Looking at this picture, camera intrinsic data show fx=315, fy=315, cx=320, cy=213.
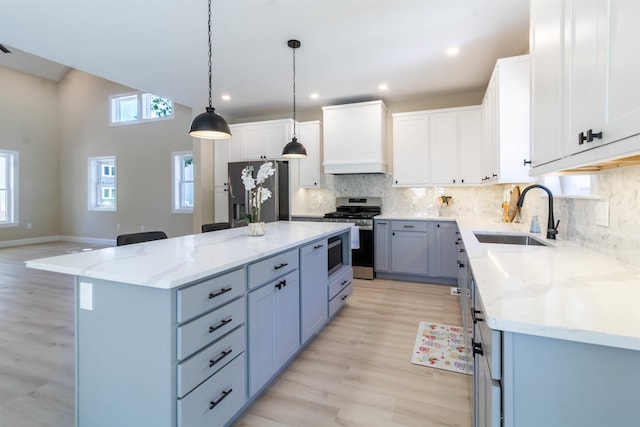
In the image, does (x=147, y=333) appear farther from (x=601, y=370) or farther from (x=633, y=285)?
(x=633, y=285)

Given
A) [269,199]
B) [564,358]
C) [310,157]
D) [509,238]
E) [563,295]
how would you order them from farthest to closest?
[310,157]
[269,199]
[509,238]
[563,295]
[564,358]

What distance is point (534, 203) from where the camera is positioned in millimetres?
3143

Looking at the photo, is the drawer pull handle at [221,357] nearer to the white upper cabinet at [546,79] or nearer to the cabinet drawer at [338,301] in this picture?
the cabinet drawer at [338,301]

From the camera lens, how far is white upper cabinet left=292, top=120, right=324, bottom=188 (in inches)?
206

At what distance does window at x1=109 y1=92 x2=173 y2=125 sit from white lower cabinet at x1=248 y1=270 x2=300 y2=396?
657cm

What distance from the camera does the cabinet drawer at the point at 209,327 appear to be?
1345mm

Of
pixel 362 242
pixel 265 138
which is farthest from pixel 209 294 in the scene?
pixel 265 138

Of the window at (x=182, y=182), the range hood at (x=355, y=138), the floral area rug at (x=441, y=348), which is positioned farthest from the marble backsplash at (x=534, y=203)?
the window at (x=182, y=182)

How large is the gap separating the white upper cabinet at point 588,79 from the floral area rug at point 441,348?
4.95 ft

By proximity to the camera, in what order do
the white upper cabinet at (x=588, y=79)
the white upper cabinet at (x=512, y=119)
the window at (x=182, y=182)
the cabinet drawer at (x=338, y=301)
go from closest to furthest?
the white upper cabinet at (x=588, y=79), the white upper cabinet at (x=512, y=119), the cabinet drawer at (x=338, y=301), the window at (x=182, y=182)

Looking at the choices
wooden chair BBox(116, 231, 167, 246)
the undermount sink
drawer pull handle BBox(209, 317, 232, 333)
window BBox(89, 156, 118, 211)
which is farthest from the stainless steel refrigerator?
window BBox(89, 156, 118, 211)

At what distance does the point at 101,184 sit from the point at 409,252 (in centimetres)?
808

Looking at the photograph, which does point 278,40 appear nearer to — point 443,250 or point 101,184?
point 443,250

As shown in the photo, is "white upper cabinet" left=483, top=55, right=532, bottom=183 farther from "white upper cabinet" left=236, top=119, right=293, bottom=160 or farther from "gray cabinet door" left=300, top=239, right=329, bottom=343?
"white upper cabinet" left=236, top=119, right=293, bottom=160
